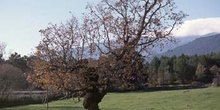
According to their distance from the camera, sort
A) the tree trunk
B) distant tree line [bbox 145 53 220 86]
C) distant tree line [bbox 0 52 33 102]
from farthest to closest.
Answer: distant tree line [bbox 145 53 220 86] < distant tree line [bbox 0 52 33 102] < the tree trunk

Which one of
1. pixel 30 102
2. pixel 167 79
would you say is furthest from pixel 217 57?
pixel 30 102

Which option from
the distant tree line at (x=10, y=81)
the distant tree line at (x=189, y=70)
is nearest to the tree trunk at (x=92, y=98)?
the distant tree line at (x=10, y=81)

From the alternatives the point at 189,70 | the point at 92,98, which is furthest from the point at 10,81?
the point at 189,70

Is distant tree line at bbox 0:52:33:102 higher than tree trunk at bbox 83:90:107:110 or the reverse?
higher

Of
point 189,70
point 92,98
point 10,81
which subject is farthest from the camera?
point 189,70

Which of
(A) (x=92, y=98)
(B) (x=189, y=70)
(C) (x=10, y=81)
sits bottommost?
(A) (x=92, y=98)

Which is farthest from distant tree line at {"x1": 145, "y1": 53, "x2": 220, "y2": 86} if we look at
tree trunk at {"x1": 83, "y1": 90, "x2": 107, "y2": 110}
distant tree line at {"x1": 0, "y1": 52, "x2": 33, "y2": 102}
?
tree trunk at {"x1": 83, "y1": 90, "x2": 107, "y2": 110}

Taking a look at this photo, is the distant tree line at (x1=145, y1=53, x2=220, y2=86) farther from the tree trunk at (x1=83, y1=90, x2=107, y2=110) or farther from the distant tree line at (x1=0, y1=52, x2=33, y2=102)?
the tree trunk at (x1=83, y1=90, x2=107, y2=110)

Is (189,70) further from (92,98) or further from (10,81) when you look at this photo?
(92,98)

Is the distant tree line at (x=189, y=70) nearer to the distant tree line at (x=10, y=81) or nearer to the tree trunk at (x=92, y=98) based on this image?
the distant tree line at (x=10, y=81)

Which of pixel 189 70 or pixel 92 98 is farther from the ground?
pixel 189 70

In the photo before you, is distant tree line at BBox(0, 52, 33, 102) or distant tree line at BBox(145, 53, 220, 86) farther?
distant tree line at BBox(145, 53, 220, 86)

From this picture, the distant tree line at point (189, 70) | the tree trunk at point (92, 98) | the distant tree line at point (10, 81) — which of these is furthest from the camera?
the distant tree line at point (189, 70)

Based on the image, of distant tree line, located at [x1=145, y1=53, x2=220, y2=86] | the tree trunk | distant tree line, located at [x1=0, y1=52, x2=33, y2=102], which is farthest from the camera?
distant tree line, located at [x1=145, y1=53, x2=220, y2=86]
